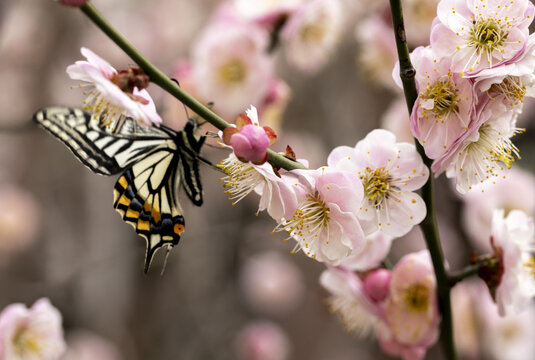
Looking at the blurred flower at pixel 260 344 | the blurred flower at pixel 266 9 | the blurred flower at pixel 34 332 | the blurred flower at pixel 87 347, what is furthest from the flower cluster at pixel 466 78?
the blurred flower at pixel 87 347

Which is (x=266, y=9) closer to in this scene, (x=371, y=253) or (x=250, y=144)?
(x=371, y=253)

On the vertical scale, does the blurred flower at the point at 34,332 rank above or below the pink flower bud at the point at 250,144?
below

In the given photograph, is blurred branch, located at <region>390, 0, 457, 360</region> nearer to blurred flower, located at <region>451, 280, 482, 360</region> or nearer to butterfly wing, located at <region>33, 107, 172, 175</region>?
butterfly wing, located at <region>33, 107, 172, 175</region>

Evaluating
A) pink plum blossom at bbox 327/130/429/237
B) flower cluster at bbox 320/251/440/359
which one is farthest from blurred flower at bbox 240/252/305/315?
pink plum blossom at bbox 327/130/429/237

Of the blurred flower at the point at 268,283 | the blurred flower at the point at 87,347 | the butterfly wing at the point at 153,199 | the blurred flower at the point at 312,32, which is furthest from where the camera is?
the blurred flower at the point at 268,283

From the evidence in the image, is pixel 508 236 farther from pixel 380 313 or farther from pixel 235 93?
pixel 235 93

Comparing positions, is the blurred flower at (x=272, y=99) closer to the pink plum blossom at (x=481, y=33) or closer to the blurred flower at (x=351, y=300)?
the blurred flower at (x=351, y=300)

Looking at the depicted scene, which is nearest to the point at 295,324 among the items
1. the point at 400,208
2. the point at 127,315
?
the point at 127,315
